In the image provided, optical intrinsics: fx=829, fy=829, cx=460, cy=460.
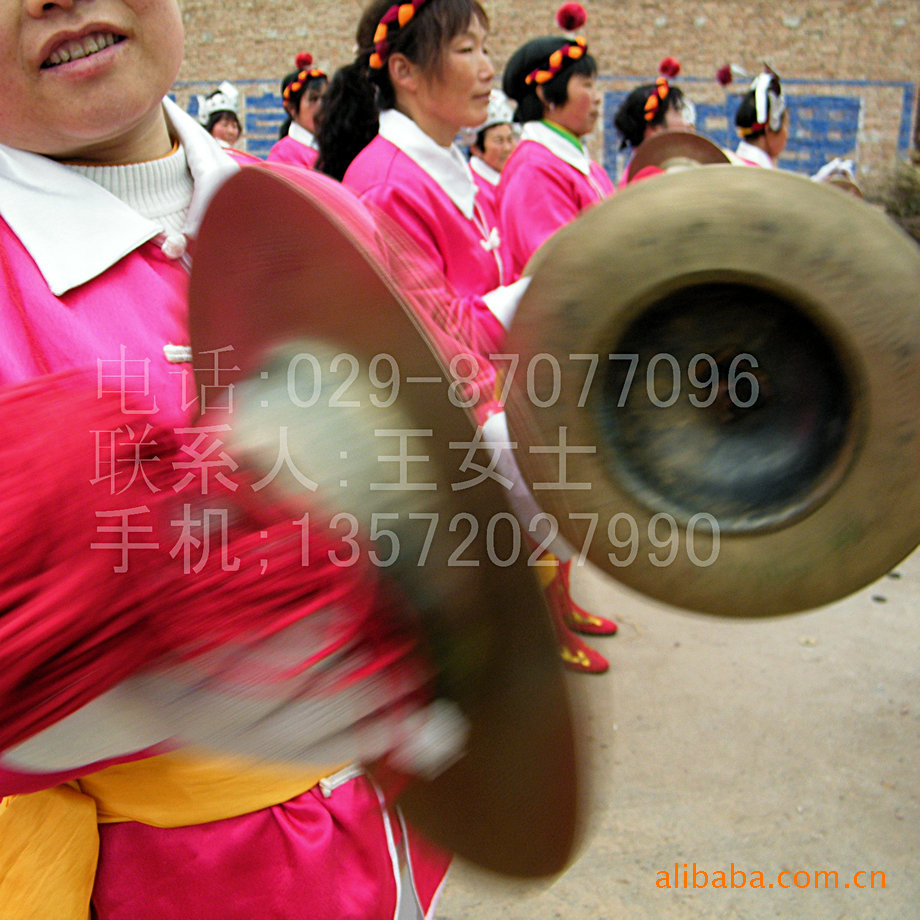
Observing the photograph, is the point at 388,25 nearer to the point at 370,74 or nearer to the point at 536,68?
the point at 370,74

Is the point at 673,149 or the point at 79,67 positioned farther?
the point at 673,149

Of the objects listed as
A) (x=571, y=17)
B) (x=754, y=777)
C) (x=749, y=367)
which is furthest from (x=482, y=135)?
(x=749, y=367)

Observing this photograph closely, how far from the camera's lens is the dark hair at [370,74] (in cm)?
194

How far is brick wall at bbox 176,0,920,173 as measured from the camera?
8031mm

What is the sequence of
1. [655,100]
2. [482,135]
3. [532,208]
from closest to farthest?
[532,208] < [655,100] < [482,135]

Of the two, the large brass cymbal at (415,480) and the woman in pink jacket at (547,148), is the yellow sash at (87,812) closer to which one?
the large brass cymbal at (415,480)

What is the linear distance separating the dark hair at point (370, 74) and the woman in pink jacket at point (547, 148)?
53 centimetres

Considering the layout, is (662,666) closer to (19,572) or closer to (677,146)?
(677,146)

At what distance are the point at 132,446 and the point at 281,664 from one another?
0.16 metres

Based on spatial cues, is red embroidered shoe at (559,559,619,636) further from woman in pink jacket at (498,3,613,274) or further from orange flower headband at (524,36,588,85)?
orange flower headband at (524,36,588,85)

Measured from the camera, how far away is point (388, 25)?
1984 millimetres

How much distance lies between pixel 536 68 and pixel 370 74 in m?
1.23

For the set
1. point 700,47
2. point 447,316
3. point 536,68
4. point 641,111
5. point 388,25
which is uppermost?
point 388,25

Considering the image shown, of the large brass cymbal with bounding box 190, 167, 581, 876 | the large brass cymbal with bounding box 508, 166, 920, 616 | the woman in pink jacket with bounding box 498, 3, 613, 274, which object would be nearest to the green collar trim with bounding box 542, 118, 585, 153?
the woman in pink jacket with bounding box 498, 3, 613, 274
